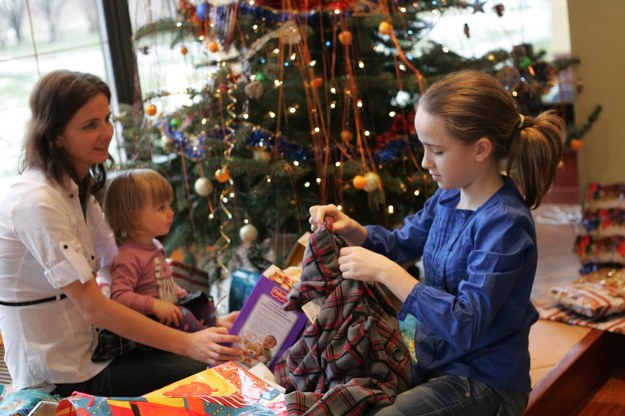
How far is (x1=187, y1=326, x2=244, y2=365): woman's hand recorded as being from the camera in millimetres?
1837

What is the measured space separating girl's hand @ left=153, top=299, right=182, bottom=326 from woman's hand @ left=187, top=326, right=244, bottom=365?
0.14 metres

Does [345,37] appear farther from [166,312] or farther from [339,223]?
[166,312]

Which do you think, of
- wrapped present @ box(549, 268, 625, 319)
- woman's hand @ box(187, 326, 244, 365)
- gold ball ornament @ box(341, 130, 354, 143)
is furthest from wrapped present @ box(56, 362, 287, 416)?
wrapped present @ box(549, 268, 625, 319)

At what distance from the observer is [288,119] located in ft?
9.21

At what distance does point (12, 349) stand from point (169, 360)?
384 millimetres

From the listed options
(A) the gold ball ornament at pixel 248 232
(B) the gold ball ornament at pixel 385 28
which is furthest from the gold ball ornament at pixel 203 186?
(B) the gold ball ornament at pixel 385 28

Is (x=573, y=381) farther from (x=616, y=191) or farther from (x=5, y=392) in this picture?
(x=5, y=392)

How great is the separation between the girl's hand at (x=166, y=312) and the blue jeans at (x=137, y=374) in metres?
0.09

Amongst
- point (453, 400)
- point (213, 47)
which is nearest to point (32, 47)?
point (213, 47)

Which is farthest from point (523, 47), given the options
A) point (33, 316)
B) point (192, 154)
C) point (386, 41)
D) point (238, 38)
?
point (33, 316)

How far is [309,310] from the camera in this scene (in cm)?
170

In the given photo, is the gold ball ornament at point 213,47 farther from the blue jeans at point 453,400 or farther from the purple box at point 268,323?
the blue jeans at point 453,400

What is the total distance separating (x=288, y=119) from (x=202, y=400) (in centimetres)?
143

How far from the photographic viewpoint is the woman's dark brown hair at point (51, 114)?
1.83m
